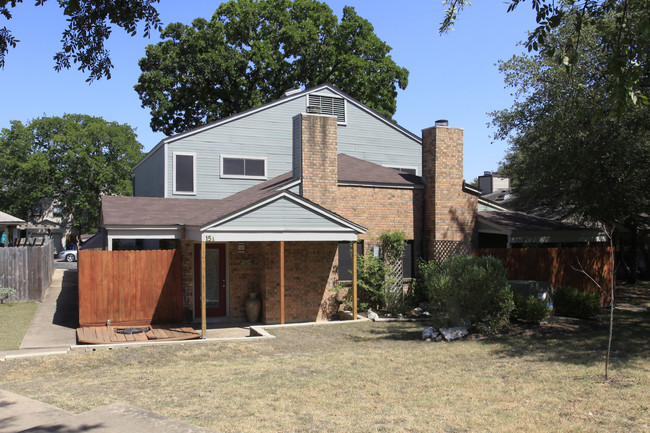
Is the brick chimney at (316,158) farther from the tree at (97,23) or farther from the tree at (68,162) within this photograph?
the tree at (68,162)

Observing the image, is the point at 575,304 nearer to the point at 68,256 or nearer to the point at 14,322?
the point at 14,322

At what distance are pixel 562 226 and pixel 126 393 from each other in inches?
623

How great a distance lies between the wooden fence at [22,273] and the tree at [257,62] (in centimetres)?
1715

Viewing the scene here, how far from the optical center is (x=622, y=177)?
49.4ft

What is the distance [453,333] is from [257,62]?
26.6m

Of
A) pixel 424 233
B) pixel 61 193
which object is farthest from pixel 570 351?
pixel 61 193

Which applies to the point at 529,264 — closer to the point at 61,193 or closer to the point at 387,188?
the point at 387,188

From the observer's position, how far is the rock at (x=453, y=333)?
484 inches

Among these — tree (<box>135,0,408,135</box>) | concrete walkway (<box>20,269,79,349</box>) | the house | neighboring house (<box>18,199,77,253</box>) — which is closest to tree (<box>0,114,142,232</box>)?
neighboring house (<box>18,199,77,253</box>)

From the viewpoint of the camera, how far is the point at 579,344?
11359 mm

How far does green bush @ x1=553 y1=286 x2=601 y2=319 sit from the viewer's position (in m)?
14.5

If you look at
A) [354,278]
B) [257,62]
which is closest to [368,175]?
[354,278]

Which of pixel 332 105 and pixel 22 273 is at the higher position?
pixel 332 105

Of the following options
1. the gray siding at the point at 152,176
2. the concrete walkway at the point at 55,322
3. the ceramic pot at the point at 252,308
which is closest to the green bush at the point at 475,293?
the ceramic pot at the point at 252,308
